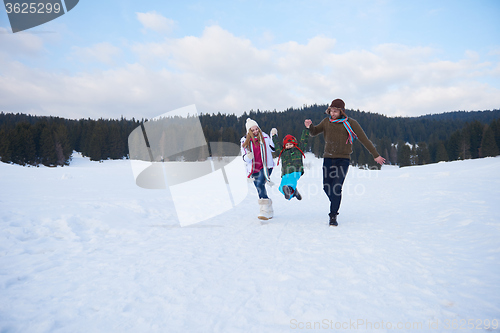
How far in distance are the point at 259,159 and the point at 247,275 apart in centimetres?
336

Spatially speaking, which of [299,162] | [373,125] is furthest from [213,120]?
[299,162]

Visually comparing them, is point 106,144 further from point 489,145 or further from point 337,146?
point 489,145

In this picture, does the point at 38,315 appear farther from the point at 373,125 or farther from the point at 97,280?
the point at 373,125

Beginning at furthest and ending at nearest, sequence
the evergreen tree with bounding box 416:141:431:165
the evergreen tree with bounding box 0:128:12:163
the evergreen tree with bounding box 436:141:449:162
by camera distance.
A: 1. the evergreen tree with bounding box 416:141:431:165
2. the evergreen tree with bounding box 436:141:449:162
3. the evergreen tree with bounding box 0:128:12:163

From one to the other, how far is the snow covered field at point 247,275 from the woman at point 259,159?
823 millimetres

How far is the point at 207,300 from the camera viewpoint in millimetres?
2270

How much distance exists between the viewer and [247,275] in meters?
2.78

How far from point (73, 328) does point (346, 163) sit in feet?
15.7

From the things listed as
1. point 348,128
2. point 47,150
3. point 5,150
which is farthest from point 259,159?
point 47,150

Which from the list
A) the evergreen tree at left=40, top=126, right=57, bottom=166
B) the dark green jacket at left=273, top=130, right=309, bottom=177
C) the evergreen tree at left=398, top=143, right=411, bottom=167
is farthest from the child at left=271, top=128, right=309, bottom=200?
the evergreen tree at left=398, top=143, right=411, bottom=167

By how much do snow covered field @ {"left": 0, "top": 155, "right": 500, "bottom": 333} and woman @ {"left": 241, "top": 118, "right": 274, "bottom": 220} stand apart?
0.82 m

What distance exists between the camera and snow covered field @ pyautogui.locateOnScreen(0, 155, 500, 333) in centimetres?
196
